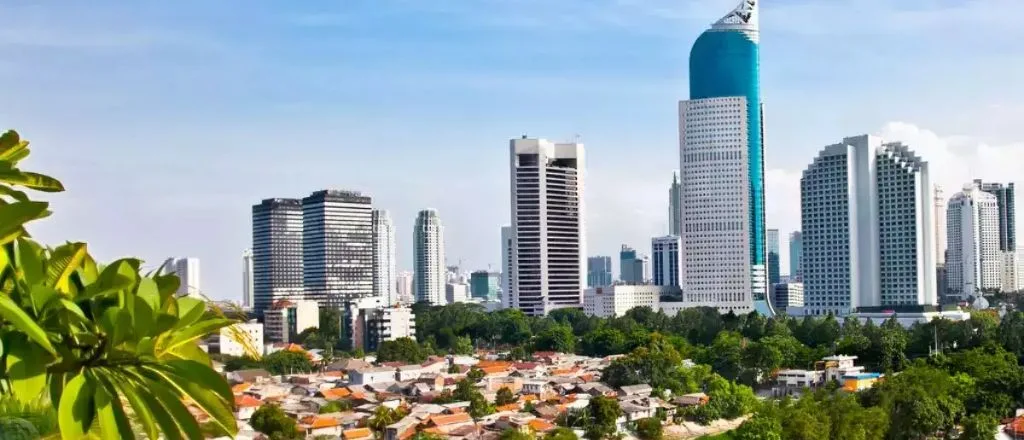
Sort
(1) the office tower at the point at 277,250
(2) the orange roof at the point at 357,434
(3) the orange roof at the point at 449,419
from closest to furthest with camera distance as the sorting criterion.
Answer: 1. (2) the orange roof at the point at 357,434
2. (3) the orange roof at the point at 449,419
3. (1) the office tower at the point at 277,250

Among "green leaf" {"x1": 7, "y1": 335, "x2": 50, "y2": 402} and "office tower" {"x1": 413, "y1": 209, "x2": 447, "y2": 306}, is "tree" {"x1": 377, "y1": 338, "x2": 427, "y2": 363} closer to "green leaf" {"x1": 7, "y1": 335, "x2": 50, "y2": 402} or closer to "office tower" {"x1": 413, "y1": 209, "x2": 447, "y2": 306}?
"green leaf" {"x1": 7, "y1": 335, "x2": 50, "y2": 402}

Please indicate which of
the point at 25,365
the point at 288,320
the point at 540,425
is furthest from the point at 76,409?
the point at 288,320

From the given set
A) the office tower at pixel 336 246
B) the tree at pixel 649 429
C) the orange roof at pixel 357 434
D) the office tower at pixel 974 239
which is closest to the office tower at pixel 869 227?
the office tower at pixel 974 239

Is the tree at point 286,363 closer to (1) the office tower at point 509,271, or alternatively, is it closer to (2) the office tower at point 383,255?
(1) the office tower at point 509,271

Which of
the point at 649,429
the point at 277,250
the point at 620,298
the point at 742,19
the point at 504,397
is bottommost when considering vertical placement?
the point at 649,429

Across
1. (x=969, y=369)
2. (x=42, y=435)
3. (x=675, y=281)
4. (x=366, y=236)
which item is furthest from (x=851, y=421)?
(x=675, y=281)

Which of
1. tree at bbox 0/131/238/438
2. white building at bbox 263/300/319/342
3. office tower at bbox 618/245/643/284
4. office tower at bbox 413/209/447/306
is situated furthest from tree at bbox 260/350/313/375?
office tower at bbox 618/245/643/284

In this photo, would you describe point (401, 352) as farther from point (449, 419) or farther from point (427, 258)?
point (427, 258)
